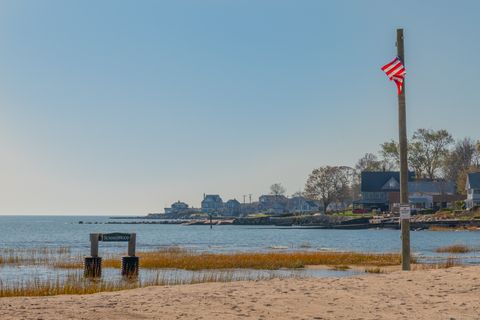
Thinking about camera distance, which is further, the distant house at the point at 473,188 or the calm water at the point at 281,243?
the distant house at the point at 473,188

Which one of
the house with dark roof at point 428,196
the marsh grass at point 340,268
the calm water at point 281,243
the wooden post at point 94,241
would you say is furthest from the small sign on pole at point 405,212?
the house with dark roof at point 428,196

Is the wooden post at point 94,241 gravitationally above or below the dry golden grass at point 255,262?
above

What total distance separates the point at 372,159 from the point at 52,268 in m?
146

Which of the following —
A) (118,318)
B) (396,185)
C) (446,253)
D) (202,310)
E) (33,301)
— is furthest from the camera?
(396,185)

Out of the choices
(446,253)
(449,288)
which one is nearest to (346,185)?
(446,253)

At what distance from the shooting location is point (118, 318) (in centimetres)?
1366

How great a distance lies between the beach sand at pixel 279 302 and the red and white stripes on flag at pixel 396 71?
6.38 meters

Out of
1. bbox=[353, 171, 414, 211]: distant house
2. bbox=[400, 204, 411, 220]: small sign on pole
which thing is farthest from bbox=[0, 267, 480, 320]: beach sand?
bbox=[353, 171, 414, 211]: distant house

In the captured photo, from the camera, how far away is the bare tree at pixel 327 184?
538 ft

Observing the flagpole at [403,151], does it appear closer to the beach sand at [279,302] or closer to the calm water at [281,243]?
the beach sand at [279,302]

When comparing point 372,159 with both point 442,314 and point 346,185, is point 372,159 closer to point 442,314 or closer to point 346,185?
point 346,185

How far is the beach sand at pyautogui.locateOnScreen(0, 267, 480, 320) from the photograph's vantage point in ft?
47.4

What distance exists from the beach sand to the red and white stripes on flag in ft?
20.9

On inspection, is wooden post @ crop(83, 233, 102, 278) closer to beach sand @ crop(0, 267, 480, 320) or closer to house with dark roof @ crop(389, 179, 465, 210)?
beach sand @ crop(0, 267, 480, 320)
